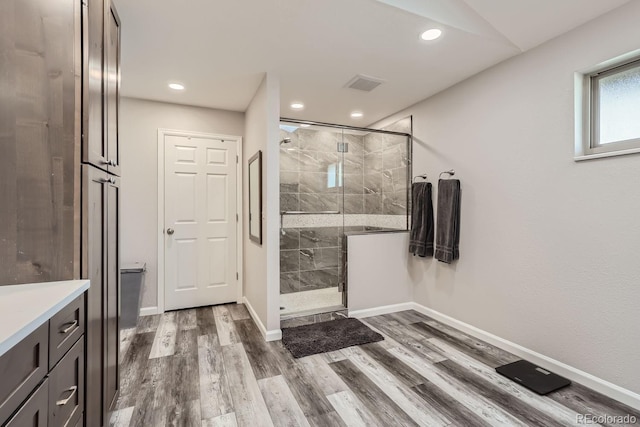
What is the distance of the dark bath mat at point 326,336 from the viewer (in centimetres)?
246

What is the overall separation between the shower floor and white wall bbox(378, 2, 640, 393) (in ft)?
3.81

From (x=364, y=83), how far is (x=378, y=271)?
6.49 ft

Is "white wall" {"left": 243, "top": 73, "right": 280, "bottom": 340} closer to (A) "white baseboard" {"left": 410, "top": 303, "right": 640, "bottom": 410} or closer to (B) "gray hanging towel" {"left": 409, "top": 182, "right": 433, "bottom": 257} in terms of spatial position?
(B) "gray hanging towel" {"left": 409, "top": 182, "right": 433, "bottom": 257}

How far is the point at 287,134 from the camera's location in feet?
10.8

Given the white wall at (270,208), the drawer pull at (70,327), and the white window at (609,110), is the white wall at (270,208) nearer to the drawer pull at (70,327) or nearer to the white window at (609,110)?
the drawer pull at (70,327)

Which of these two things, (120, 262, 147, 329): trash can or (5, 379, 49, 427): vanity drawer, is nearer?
(5, 379, 49, 427): vanity drawer

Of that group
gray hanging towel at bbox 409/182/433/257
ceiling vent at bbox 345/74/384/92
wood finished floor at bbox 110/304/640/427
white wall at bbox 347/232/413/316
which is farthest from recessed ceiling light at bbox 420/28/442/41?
wood finished floor at bbox 110/304/640/427

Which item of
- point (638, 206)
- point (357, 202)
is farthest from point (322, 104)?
point (638, 206)

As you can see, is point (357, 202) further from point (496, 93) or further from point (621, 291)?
point (621, 291)

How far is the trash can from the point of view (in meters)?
2.93

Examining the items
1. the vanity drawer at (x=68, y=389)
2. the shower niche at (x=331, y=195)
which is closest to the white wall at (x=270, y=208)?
the shower niche at (x=331, y=195)

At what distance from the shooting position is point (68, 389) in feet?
3.51

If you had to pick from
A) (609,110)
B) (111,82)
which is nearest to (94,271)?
(111,82)

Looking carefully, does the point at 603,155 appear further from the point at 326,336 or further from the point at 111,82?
the point at 111,82
